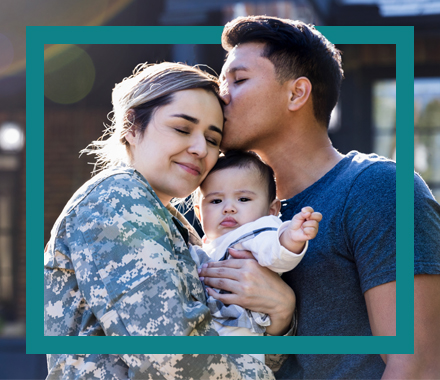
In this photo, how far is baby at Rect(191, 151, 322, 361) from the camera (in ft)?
5.11

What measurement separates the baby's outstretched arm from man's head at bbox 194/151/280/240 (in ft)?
0.90

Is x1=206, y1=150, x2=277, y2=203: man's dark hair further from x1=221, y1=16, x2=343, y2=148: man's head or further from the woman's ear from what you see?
the woman's ear

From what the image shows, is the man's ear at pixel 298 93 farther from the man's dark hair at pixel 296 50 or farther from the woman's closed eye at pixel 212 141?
the woman's closed eye at pixel 212 141

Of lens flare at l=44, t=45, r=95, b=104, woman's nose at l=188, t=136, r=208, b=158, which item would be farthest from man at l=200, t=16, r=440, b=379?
lens flare at l=44, t=45, r=95, b=104

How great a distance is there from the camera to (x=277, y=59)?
196 cm

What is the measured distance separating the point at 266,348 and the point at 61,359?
1.93 ft

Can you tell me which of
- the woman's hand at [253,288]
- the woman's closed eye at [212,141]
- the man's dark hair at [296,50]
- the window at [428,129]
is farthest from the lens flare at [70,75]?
the woman's hand at [253,288]

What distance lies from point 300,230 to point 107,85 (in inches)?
135

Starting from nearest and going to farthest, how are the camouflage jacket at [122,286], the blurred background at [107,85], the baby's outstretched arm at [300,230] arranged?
the camouflage jacket at [122,286], the baby's outstretched arm at [300,230], the blurred background at [107,85]

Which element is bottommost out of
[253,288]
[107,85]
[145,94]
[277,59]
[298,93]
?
[253,288]

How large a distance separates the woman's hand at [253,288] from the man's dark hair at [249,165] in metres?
0.32

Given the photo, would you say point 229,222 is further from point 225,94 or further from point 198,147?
point 225,94

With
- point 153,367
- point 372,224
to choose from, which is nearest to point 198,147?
point 372,224

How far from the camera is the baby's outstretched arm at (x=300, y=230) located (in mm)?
1467
